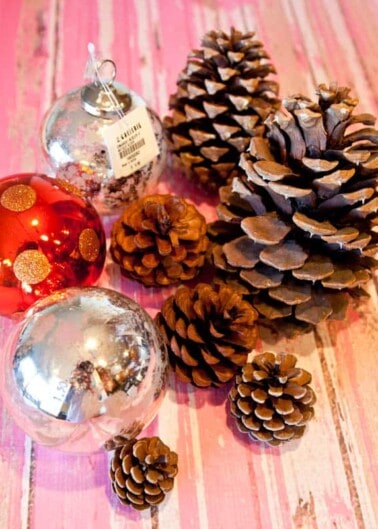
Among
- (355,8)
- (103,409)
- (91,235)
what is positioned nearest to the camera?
(103,409)

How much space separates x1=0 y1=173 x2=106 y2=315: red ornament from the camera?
2.06 feet

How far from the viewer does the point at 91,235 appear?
66 centimetres

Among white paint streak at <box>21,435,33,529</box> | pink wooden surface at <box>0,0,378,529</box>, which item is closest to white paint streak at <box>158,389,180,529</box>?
pink wooden surface at <box>0,0,378,529</box>

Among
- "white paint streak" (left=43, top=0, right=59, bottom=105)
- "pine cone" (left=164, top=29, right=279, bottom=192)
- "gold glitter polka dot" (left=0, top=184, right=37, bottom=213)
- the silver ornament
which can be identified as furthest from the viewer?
"white paint streak" (left=43, top=0, right=59, bottom=105)

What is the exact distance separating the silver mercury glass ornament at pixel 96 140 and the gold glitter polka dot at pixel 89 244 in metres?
0.10

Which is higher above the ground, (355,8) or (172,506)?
(355,8)

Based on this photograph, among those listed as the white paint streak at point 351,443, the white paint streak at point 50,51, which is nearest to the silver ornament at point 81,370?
the white paint streak at point 351,443

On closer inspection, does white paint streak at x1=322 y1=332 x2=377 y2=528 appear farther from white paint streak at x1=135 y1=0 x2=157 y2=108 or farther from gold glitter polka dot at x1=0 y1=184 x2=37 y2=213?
white paint streak at x1=135 y1=0 x2=157 y2=108

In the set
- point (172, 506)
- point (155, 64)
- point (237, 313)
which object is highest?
point (155, 64)

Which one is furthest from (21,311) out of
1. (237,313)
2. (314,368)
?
(314,368)

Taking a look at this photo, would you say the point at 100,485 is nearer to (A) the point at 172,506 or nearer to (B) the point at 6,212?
(A) the point at 172,506

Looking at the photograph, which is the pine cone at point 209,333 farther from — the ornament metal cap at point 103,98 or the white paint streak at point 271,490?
the ornament metal cap at point 103,98

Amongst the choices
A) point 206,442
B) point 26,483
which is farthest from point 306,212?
point 26,483

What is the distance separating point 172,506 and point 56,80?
2.26ft
